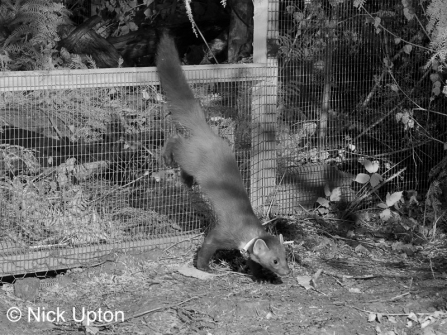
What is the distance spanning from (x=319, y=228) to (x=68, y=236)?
2491 mm

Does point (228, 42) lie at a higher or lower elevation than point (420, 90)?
higher

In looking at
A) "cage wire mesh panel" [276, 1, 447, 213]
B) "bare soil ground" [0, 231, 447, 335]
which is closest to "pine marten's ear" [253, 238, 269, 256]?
"bare soil ground" [0, 231, 447, 335]

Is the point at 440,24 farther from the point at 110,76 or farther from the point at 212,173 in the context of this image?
the point at 110,76

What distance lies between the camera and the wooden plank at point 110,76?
5.10 metres

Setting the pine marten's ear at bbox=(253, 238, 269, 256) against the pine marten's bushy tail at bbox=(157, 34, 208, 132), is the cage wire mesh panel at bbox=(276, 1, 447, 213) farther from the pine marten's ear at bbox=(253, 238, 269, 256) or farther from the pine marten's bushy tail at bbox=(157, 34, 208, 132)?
the pine marten's ear at bbox=(253, 238, 269, 256)

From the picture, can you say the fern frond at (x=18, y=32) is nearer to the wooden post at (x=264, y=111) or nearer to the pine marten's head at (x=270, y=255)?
the wooden post at (x=264, y=111)

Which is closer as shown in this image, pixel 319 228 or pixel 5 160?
pixel 5 160

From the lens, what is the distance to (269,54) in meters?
6.33

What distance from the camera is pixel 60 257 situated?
18.1 feet

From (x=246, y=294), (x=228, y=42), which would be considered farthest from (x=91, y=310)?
(x=228, y=42)

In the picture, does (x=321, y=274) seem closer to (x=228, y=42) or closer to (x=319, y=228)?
(x=319, y=228)

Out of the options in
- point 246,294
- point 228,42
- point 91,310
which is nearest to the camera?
point 91,310

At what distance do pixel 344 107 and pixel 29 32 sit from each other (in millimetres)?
3230

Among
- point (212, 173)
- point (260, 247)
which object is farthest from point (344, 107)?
point (260, 247)
